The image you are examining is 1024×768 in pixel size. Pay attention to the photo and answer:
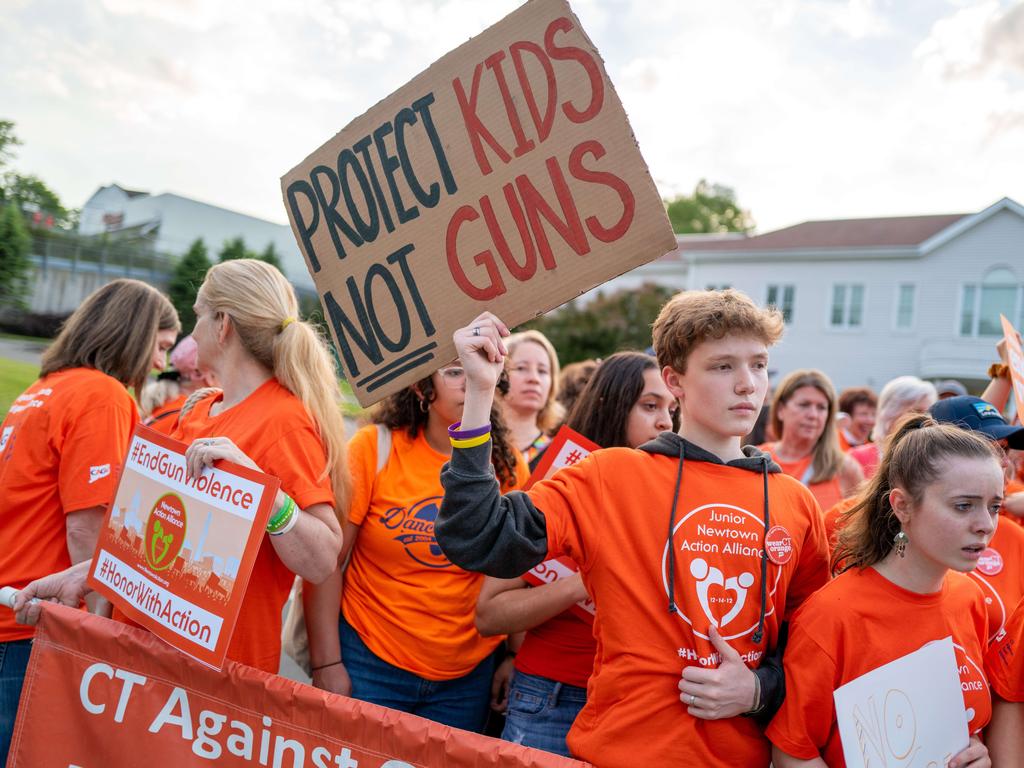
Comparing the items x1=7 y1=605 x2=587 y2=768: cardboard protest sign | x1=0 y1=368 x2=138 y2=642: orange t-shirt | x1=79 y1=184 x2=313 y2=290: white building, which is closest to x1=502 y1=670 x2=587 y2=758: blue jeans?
x1=7 y1=605 x2=587 y2=768: cardboard protest sign

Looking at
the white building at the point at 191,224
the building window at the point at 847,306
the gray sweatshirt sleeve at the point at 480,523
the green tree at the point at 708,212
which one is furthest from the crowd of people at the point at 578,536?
the green tree at the point at 708,212

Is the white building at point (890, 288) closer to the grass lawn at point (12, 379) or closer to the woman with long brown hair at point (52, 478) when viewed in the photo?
the grass lawn at point (12, 379)

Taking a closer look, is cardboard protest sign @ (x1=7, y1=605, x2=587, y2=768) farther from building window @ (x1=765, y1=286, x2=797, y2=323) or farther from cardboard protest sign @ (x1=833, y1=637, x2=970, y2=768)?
building window @ (x1=765, y1=286, x2=797, y2=323)

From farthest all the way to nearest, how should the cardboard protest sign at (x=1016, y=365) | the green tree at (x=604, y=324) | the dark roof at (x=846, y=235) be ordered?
the dark roof at (x=846, y=235) < the green tree at (x=604, y=324) < the cardboard protest sign at (x=1016, y=365)

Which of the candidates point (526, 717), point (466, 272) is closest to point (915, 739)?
A: point (526, 717)

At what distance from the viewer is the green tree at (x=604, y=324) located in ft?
92.8

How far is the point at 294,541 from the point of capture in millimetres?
2307

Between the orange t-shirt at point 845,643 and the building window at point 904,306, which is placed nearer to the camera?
the orange t-shirt at point 845,643

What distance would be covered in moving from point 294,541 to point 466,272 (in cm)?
95

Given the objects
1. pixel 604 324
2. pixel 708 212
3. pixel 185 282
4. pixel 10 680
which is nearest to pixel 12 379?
pixel 10 680

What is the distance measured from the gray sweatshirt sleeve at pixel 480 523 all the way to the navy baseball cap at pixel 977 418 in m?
1.71

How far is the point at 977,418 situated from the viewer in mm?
2750

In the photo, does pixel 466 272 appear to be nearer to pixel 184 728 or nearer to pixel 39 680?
pixel 184 728

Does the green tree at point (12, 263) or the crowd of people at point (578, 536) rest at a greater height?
the green tree at point (12, 263)
